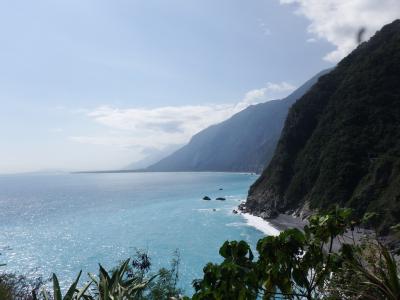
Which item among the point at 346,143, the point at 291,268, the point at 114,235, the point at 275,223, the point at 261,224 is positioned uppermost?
the point at 346,143

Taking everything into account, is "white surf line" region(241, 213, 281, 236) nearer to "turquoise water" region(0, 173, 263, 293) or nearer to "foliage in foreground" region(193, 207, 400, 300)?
"turquoise water" region(0, 173, 263, 293)

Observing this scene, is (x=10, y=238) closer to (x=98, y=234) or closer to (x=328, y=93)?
(x=98, y=234)

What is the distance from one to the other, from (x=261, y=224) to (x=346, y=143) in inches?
1176

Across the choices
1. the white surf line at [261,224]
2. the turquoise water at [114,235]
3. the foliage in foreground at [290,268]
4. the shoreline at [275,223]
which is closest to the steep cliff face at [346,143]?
the white surf line at [261,224]

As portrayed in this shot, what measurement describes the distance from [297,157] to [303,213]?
3196 cm

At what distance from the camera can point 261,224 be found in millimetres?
90875

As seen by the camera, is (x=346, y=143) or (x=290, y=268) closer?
(x=290, y=268)

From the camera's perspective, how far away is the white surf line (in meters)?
81.7

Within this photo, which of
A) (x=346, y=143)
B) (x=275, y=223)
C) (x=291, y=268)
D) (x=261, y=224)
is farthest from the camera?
(x=346, y=143)

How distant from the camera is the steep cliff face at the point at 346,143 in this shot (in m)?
82.9

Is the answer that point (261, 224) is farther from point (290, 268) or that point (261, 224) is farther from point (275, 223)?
point (290, 268)

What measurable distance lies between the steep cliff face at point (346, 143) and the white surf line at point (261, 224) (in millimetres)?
3505

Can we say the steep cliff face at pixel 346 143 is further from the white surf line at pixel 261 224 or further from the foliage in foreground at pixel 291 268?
the foliage in foreground at pixel 291 268

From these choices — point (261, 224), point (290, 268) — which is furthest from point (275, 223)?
point (290, 268)
